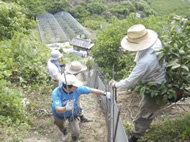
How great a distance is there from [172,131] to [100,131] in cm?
145

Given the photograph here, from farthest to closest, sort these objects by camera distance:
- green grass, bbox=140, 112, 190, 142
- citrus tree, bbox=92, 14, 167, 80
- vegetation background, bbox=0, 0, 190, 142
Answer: citrus tree, bbox=92, 14, 167, 80
green grass, bbox=140, 112, 190, 142
vegetation background, bbox=0, 0, 190, 142

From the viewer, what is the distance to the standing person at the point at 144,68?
8.94 ft

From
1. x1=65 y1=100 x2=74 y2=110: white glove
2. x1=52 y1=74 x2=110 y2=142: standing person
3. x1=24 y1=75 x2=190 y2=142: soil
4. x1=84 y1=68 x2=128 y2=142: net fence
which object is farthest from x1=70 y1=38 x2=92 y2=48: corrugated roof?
x1=65 y1=100 x2=74 y2=110: white glove

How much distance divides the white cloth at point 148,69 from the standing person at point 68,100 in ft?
2.47

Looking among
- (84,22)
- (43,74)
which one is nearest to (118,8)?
(84,22)

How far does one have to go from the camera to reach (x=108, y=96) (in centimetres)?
347

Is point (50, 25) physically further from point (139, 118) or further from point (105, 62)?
point (139, 118)

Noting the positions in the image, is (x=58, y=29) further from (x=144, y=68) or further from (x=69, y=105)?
(x=144, y=68)

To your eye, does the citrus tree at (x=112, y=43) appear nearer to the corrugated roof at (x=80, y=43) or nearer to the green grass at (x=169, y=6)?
the corrugated roof at (x=80, y=43)

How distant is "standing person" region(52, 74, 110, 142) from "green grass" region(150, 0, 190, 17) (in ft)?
140

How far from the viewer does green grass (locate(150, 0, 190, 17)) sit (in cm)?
4323

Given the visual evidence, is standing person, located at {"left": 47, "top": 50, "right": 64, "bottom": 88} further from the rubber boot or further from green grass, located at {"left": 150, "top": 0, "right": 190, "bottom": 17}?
green grass, located at {"left": 150, "top": 0, "right": 190, "bottom": 17}

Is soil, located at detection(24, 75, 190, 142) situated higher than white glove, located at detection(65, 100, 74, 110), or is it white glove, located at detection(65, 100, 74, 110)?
white glove, located at detection(65, 100, 74, 110)

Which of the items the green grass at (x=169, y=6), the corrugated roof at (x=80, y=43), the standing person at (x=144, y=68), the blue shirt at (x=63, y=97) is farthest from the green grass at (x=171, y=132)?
the green grass at (x=169, y=6)
